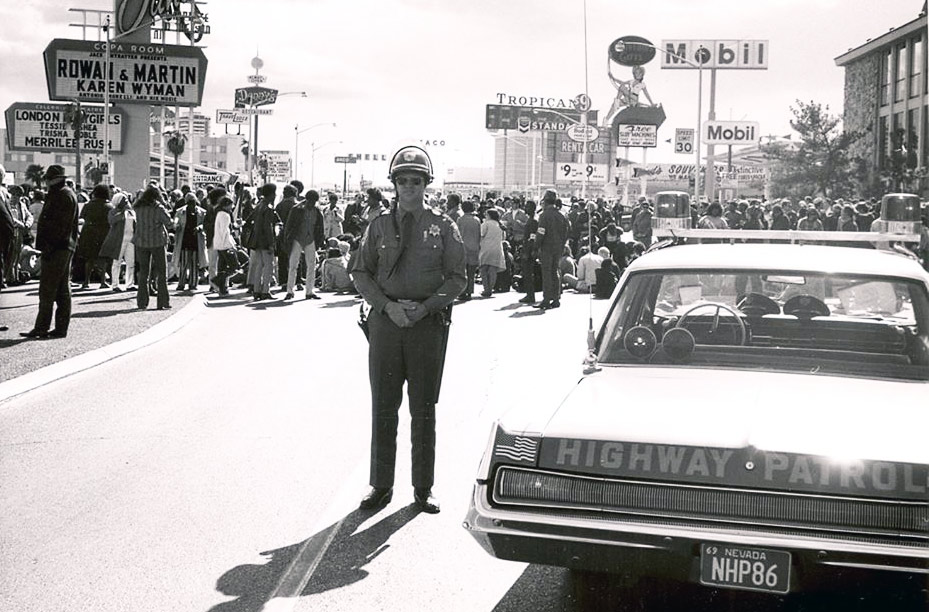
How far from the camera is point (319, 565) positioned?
530 cm

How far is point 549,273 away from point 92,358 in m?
8.99

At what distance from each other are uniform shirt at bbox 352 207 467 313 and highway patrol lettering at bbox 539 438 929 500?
2.15 m

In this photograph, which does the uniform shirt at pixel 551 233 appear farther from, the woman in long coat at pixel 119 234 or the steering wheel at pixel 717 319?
the steering wheel at pixel 717 319

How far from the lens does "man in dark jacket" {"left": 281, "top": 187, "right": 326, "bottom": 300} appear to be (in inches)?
770

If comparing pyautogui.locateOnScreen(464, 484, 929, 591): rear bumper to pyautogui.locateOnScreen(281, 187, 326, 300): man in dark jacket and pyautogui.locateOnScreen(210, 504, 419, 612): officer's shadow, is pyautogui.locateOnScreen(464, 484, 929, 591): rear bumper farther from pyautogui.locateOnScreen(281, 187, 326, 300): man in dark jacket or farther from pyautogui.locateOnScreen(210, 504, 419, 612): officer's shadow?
pyautogui.locateOnScreen(281, 187, 326, 300): man in dark jacket

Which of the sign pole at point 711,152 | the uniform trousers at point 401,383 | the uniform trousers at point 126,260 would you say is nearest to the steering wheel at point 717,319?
the uniform trousers at point 401,383

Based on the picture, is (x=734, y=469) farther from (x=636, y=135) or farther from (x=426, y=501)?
(x=636, y=135)

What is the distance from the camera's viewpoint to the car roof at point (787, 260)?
513 centimetres

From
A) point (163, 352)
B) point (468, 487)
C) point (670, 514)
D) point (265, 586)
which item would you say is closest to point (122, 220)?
point (163, 352)

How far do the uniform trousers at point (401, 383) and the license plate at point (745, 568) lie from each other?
2559 mm

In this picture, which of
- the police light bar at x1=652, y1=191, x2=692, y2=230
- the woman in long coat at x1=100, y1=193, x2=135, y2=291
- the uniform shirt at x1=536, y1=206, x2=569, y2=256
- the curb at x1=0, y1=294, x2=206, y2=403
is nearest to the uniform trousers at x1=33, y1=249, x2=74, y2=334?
the curb at x1=0, y1=294, x2=206, y2=403

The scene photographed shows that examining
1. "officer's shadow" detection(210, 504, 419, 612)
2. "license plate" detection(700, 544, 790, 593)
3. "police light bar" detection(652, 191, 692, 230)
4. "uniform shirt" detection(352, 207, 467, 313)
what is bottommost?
"officer's shadow" detection(210, 504, 419, 612)

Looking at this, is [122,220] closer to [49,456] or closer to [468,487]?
[49,456]

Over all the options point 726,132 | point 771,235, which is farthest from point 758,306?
point 726,132
